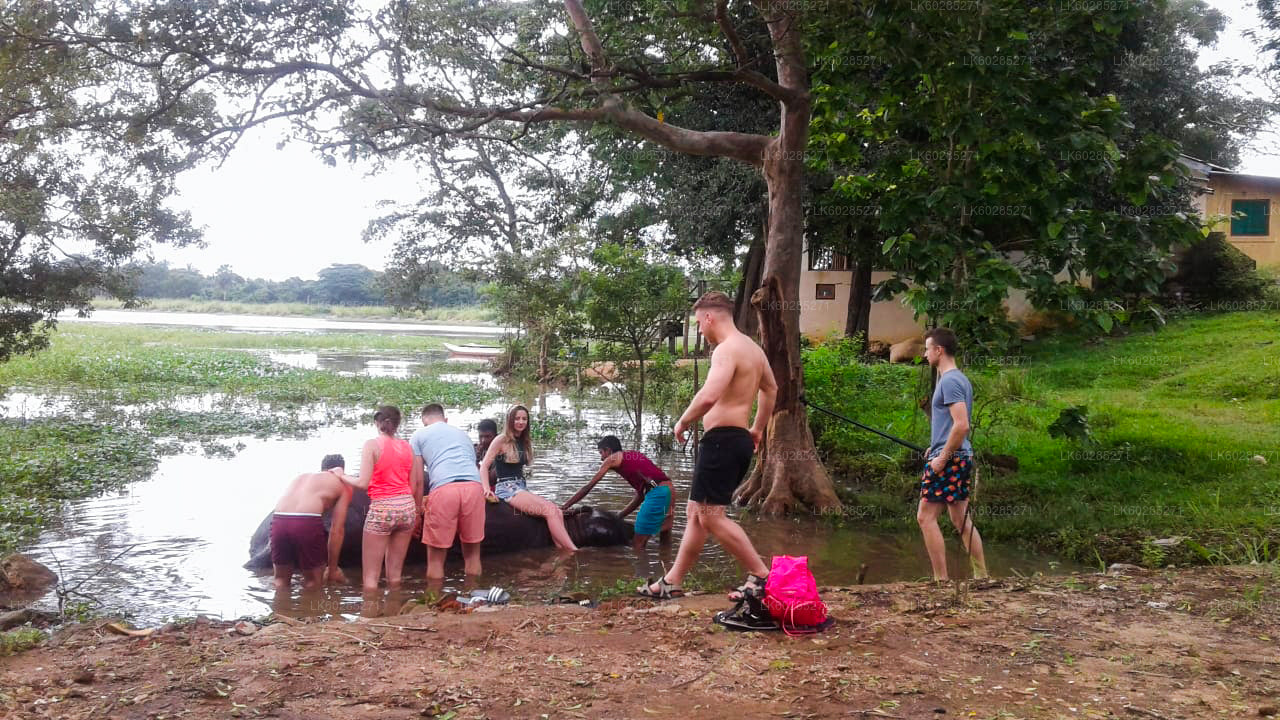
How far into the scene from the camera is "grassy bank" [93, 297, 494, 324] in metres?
80.6

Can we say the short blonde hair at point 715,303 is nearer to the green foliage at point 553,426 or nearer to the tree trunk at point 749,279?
the green foliage at point 553,426

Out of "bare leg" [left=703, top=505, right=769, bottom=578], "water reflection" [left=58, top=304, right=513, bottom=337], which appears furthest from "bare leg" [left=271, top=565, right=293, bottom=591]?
"water reflection" [left=58, top=304, right=513, bottom=337]

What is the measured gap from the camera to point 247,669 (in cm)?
451

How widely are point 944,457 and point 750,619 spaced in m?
2.05

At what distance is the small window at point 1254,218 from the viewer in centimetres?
2508

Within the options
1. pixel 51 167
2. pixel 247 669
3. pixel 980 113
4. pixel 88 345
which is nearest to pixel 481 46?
pixel 980 113

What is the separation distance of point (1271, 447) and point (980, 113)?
508cm

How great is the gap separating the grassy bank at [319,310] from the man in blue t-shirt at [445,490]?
71.1 metres

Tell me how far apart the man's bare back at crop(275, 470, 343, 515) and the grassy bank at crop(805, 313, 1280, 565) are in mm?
5754

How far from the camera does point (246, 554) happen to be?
8.16m

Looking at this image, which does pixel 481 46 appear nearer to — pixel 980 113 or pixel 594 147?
pixel 980 113

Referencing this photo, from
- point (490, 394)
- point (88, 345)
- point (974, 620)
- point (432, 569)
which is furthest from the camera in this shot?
point (88, 345)

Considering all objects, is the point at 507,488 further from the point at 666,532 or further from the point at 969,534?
the point at 969,534

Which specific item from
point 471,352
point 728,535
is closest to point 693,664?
point 728,535
